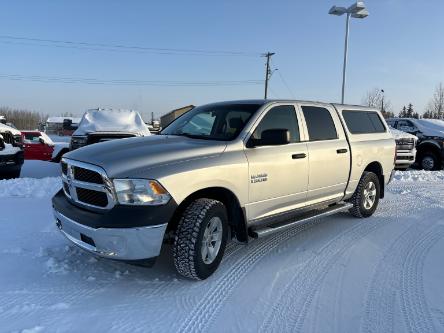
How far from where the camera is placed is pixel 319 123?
5742mm

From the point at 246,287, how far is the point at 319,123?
274cm

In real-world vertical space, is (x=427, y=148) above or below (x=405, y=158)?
above

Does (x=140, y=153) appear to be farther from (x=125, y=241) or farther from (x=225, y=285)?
(x=225, y=285)

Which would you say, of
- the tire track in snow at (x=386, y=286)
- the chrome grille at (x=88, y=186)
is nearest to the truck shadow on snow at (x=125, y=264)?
the chrome grille at (x=88, y=186)

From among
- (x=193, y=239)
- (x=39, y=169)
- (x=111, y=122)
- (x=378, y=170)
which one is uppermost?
(x=111, y=122)

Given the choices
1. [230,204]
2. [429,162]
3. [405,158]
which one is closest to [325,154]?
[230,204]

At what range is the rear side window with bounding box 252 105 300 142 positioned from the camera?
4.82 m

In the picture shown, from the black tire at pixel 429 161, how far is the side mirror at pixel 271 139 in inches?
469

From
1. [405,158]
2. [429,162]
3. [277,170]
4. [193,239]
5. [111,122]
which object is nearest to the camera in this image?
[193,239]

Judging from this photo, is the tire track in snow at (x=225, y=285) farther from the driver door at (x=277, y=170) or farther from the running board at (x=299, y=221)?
the driver door at (x=277, y=170)

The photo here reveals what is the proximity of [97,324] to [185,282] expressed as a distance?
105 cm

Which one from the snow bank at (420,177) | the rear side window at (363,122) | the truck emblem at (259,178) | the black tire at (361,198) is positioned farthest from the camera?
the snow bank at (420,177)

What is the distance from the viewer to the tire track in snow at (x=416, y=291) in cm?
337

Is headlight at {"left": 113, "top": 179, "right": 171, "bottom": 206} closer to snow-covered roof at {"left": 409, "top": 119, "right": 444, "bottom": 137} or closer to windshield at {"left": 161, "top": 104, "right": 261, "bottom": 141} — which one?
windshield at {"left": 161, "top": 104, "right": 261, "bottom": 141}
